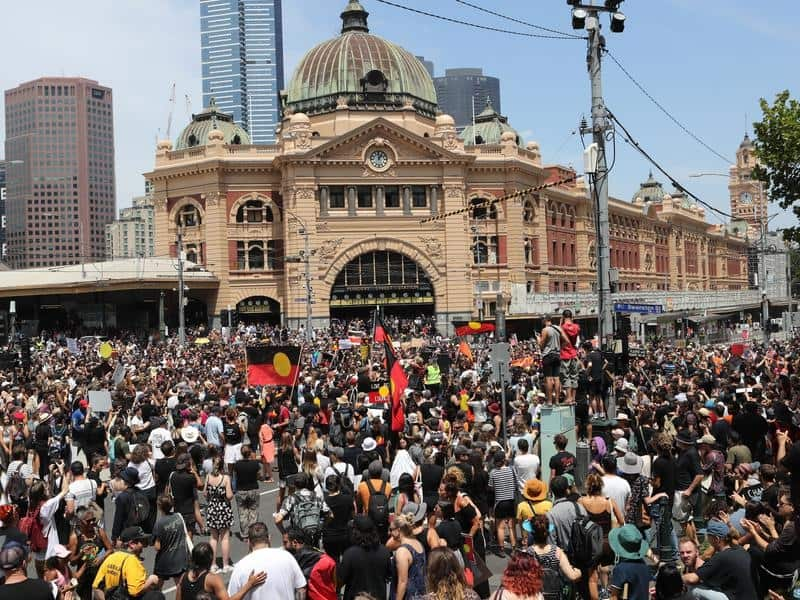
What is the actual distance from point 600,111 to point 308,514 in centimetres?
998

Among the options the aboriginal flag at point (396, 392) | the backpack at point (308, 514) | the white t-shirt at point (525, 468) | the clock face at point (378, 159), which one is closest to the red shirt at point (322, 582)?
the backpack at point (308, 514)

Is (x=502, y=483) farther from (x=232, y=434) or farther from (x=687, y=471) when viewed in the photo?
(x=232, y=434)

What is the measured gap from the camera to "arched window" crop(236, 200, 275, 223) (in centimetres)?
6456

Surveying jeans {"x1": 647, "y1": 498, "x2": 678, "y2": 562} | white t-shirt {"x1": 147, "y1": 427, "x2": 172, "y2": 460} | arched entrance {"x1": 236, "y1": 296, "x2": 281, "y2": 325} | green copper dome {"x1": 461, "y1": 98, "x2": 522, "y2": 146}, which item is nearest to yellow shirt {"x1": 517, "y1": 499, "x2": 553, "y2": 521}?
jeans {"x1": 647, "y1": 498, "x2": 678, "y2": 562}

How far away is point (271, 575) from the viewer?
812 centimetres

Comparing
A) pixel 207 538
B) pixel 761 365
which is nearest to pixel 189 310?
pixel 761 365

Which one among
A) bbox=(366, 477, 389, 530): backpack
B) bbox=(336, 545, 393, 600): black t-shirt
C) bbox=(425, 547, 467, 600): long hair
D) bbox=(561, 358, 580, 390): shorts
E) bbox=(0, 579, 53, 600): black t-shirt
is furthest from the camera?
bbox=(561, 358, 580, 390): shorts

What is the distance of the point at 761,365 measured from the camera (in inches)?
1006

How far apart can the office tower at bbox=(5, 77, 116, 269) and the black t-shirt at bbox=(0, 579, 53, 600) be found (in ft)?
578

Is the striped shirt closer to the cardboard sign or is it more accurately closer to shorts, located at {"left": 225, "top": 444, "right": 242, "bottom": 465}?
shorts, located at {"left": 225, "top": 444, "right": 242, "bottom": 465}

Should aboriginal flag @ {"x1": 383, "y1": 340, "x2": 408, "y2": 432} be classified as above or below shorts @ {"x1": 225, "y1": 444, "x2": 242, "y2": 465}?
above

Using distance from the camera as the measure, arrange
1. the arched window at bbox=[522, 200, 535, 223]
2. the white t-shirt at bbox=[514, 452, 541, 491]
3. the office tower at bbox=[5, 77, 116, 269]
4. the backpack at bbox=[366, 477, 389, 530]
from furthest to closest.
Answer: the office tower at bbox=[5, 77, 116, 269]
the arched window at bbox=[522, 200, 535, 223]
the white t-shirt at bbox=[514, 452, 541, 491]
the backpack at bbox=[366, 477, 389, 530]

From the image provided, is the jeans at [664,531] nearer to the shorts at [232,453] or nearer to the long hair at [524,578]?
the long hair at [524,578]

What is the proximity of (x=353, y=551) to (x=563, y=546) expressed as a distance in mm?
2212
